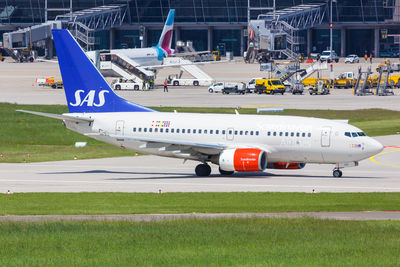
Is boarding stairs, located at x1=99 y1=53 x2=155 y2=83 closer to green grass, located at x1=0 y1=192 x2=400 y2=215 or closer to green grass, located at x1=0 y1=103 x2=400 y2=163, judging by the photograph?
green grass, located at x1=0 y1=103 x2=400 y2=163

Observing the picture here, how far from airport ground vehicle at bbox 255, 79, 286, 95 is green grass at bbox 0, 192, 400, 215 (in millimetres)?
81997

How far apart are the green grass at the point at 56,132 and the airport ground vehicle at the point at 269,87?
30.3 m

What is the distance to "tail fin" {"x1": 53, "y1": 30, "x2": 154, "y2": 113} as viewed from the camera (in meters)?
52.9

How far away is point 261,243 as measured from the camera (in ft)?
91.7

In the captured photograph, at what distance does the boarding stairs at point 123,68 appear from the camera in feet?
446

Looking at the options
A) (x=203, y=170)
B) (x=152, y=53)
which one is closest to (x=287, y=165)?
(x=203, y=170)

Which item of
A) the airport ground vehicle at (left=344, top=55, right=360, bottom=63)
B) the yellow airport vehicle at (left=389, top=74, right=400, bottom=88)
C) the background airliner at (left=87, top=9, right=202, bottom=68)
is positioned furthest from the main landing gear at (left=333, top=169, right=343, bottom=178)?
the airport ground vehicle at (left=344, top=55, right=360, bottom=63)

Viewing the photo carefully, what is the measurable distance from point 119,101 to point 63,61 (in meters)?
4.35

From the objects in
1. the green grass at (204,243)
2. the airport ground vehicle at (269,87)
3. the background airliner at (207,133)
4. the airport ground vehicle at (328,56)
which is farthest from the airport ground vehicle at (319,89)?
the green grass at (204,243)

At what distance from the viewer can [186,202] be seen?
39.8m

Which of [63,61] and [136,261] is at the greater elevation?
[63,61]

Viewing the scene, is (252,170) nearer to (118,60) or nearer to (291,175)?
(291,175)

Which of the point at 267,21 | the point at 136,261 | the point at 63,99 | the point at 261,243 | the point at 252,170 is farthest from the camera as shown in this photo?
the point at 267,21

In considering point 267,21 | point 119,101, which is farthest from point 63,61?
point 267,21
